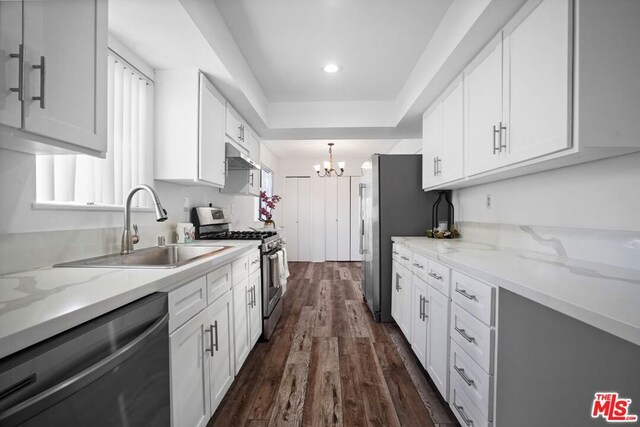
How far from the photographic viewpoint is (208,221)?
270 cm

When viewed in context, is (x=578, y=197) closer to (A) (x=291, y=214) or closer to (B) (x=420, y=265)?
(B) (x=420, y=265)

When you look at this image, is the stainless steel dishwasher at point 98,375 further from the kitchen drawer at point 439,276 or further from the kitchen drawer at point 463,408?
the kitchen drawer at point 439,276

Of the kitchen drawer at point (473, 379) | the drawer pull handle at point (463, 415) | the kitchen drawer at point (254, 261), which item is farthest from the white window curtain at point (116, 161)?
the drawer pull handle at point (463, 415)

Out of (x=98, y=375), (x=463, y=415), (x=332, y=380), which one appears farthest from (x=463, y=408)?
(x=98, y=375)

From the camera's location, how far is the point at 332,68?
2.69 m

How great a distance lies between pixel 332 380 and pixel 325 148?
450cm

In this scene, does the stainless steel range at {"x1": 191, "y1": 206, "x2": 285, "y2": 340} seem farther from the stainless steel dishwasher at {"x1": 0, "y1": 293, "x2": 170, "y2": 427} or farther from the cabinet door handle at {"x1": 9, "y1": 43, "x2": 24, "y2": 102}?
the cabinet door handle at {"x1": 9, "y1": 43, "x2": 24, "y2": 102}

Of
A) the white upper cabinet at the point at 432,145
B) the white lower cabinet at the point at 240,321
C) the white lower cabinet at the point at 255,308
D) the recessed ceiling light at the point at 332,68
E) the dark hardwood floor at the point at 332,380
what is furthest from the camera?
the recessed ceiling light at the point at 332,68

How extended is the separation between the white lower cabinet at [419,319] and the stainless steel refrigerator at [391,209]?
82 cm

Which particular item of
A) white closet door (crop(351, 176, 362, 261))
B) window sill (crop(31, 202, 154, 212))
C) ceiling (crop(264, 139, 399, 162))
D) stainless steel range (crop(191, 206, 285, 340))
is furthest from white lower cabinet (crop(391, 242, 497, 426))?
white closet door (crop(351, 176, 362, 261))

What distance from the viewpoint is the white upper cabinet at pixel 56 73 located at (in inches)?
34.6

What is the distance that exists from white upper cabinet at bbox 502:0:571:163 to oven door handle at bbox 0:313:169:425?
1735 millimetres

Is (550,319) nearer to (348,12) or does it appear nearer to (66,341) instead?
(66,341)

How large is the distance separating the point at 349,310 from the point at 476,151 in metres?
2.30
